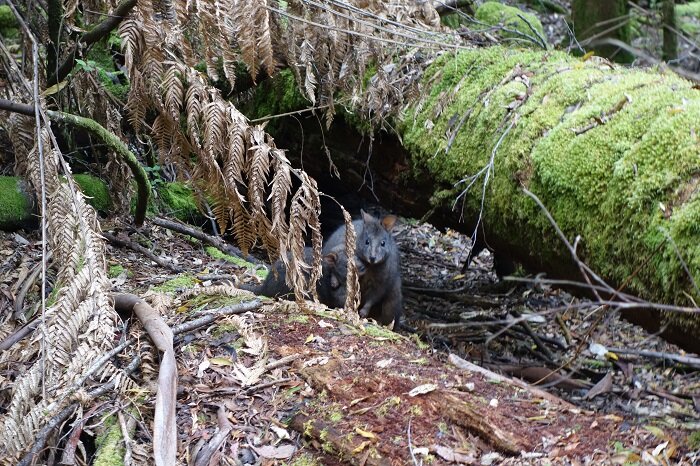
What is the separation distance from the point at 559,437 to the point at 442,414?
0.51 m

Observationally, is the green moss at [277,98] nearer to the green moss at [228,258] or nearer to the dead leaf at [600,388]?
the green moss at [228,258]

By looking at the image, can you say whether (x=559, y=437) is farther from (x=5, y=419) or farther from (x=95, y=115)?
(x=95, y=115)

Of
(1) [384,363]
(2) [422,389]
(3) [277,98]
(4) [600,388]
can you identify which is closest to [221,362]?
(1) [384,363]

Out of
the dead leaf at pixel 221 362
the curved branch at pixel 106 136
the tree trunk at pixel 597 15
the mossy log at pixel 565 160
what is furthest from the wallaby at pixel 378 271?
the tree trunk at pixel 597 15

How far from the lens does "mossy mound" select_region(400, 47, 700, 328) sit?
3.46m

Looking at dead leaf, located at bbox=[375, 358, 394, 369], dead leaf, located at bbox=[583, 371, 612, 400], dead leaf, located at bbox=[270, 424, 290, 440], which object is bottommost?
dead leaf, located at bbox=[583, 371, 612, 400]

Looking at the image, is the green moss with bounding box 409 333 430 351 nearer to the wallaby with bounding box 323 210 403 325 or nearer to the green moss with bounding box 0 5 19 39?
the wallaby with bounding box 323 210 403 325

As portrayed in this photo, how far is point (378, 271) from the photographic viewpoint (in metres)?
6.54

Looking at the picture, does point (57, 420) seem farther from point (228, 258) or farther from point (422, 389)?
point (228, 258)

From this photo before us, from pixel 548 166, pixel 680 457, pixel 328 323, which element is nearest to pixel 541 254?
pixel 548 166

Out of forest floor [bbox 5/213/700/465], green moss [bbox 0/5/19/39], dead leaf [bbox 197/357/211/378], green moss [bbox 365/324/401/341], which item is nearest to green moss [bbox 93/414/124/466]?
forest floor [bbox 5/213/700/465]

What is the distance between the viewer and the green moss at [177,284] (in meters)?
4.68

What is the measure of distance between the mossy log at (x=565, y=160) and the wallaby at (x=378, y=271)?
0.62m

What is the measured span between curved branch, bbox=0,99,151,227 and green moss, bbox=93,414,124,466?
6.05 ft
